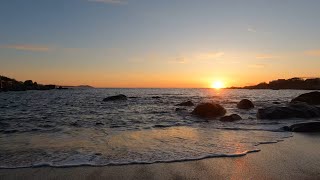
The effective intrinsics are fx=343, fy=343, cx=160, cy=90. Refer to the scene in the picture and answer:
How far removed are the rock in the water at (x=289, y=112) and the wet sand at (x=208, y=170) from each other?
42.7ft

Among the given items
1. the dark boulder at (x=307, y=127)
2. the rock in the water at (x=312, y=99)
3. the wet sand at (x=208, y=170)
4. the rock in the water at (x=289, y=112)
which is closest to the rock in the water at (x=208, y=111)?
the rock in the water at (x=289, y=112)

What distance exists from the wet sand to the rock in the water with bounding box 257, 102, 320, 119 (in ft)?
42.7

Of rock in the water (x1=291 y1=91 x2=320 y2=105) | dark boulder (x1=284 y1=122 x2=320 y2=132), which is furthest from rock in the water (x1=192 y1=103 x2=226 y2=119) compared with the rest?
rock in the water (x1=291 y1=91 x2=320 y2=105)

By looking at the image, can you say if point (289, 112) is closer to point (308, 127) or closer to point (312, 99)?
point (308, 127)

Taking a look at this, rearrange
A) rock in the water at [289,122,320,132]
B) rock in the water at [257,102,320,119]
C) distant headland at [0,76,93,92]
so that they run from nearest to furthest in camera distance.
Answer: rock in the water at [289,122,320,132] < rock in the water at [257,102,320,119] < distant headland at [0,76,93,92]

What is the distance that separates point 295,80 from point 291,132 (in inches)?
7221

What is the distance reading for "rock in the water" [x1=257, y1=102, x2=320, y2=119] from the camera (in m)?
23.4

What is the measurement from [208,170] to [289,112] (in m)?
16.7

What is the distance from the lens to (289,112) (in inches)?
936

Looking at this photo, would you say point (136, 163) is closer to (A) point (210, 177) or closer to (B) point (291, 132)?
(A) point (210, 177)

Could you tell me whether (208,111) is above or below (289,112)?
below

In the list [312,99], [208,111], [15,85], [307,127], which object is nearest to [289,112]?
[208,111]

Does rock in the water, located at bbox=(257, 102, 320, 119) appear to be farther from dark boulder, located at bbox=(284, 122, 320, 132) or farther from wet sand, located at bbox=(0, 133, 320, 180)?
wet sand, located at bbox=(0, 133, 320, 180)

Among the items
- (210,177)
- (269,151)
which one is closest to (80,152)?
(210,177)
